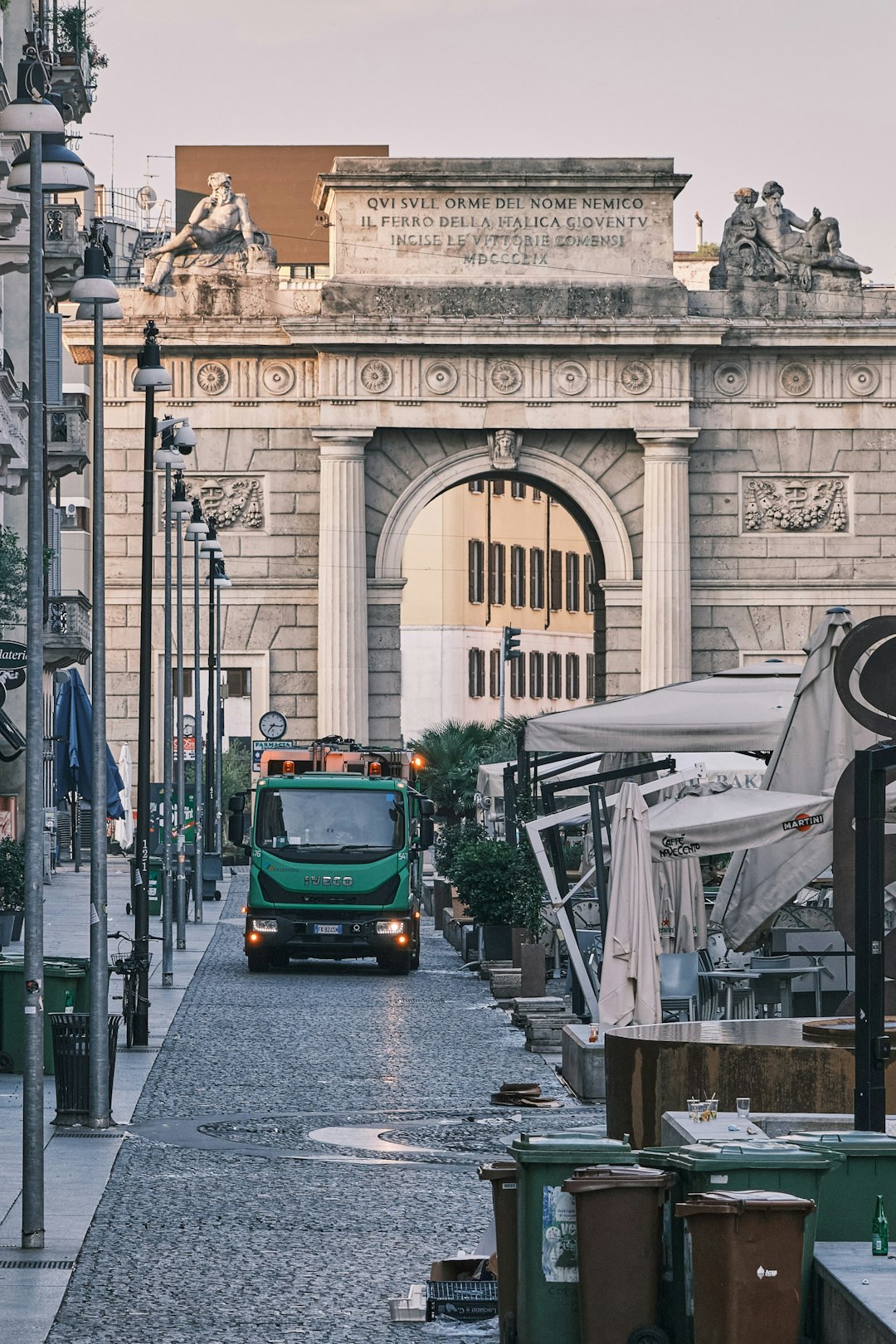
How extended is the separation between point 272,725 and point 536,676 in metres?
47.1

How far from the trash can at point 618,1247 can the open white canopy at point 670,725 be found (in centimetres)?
1262

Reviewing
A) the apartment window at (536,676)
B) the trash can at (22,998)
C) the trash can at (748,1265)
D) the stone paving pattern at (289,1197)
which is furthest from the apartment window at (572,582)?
the trash can at (748,1265)

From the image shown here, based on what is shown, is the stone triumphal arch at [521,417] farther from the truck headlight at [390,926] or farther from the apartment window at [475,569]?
the apartment window at [475,569]

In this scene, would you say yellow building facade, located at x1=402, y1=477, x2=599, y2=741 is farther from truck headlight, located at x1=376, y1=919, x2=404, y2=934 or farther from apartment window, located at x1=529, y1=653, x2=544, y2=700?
truck headlight, located at x1=376, y1=919, x2=404, y2=934

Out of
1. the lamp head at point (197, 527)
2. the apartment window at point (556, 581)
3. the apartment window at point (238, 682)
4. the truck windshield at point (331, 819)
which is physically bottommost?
the truck windshield at point (331, 819)

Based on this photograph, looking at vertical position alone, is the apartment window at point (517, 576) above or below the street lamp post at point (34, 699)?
above

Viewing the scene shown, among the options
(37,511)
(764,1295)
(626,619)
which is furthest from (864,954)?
(626,619)

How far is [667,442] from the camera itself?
5369 cm

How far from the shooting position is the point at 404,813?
101 ft

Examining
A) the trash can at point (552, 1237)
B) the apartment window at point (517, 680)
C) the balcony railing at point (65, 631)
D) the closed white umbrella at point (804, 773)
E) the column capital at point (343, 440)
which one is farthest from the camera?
the apartment window at point (517, 680)

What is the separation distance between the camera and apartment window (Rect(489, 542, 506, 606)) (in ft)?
325

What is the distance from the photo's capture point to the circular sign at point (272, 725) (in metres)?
53.1

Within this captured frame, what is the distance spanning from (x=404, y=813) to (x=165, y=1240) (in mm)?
19194

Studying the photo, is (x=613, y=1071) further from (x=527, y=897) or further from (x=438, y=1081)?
(x=527, y=897)
